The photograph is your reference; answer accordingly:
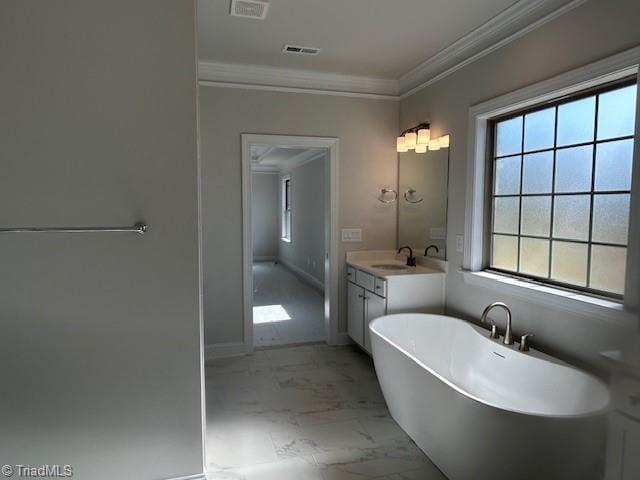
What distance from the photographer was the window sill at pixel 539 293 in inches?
73.8

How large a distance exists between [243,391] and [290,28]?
2.63 metres

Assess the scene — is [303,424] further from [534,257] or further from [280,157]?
[280,157]

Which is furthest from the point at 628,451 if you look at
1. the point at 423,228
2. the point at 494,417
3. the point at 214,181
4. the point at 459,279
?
the point at 214,181

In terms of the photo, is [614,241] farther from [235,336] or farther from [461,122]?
[235,336]

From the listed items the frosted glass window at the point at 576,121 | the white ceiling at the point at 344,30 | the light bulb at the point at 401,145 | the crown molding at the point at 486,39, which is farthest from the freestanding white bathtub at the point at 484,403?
the white ceiling at the point at 344,30

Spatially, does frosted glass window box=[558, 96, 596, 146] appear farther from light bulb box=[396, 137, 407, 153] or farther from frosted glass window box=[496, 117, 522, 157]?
light bulb box=[396, 137, 407, 153]

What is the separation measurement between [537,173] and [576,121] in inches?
16.2

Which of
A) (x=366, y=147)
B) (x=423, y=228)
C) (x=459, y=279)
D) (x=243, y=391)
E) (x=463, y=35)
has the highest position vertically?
(x=463, y=35)

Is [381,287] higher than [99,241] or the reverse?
the reverse

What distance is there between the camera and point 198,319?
1.89m

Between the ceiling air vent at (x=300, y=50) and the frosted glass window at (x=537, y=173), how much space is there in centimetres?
177

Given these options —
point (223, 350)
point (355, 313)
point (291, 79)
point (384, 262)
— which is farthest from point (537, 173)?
point (223, 350)

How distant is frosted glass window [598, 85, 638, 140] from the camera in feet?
5.50

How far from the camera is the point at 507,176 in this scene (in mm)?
2711
